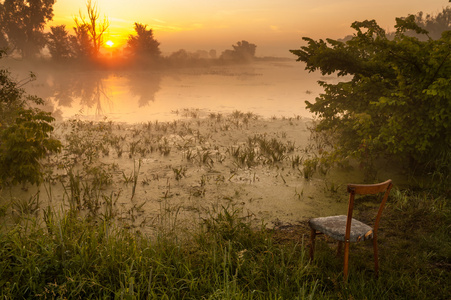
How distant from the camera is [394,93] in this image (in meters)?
5.14

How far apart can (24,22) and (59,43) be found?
3.95m

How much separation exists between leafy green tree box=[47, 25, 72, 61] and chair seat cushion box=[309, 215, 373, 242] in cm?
3591

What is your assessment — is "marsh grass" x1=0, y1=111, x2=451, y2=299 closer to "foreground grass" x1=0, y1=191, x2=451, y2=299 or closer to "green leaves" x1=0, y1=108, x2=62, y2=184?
"foreground grass" x1=0, y1=191, x2=451, y2=299

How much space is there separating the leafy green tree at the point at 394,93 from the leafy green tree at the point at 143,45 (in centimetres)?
3267

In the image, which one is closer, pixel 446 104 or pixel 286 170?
pixel 446 104

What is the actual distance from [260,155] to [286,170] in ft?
3.00

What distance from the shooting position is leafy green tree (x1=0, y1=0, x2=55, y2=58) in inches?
1198

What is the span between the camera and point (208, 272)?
303cm

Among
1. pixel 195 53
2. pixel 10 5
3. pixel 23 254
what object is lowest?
pixel 23 254

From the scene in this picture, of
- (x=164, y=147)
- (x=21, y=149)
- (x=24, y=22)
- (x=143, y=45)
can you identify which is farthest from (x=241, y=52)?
(x=21, y=149)

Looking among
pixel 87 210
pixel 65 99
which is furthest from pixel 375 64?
pixel 65 99

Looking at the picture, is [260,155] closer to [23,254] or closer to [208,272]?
[208,272]

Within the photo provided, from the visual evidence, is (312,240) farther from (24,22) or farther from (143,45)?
(24,22)

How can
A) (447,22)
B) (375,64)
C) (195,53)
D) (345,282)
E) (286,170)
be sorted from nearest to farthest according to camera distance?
(345,282), (375,64), (286,170), (447,22), (195,53)
